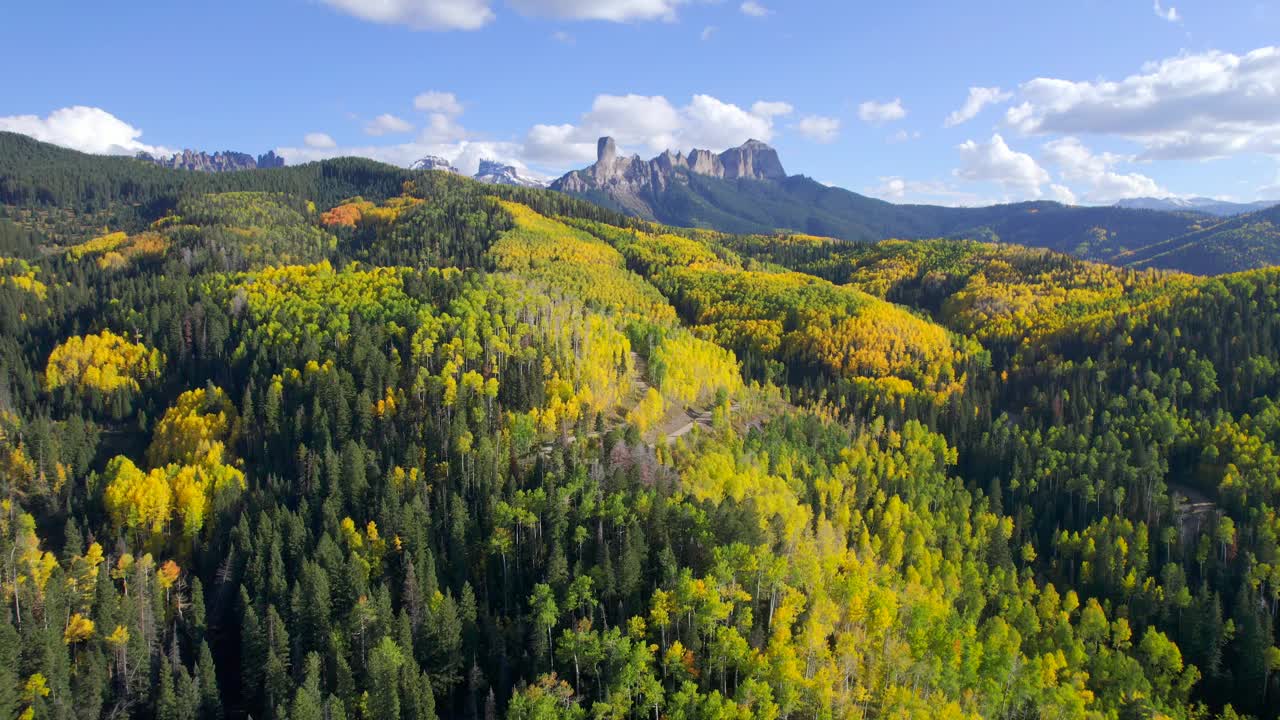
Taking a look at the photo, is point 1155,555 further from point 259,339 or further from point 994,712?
point 259,339

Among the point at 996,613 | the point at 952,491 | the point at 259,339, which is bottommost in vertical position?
the point at 996,613

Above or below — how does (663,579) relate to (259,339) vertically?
below

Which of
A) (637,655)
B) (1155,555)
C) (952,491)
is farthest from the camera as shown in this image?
(952,491)

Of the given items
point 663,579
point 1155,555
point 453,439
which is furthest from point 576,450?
point 1155,555

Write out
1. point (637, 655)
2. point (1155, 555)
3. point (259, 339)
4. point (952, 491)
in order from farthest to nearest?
point (259, 339) → point (952, 491) → point (1155, 555) → point (637, 655)

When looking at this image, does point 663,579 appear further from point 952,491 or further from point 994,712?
point 952,491

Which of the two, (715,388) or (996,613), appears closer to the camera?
(996,613)
